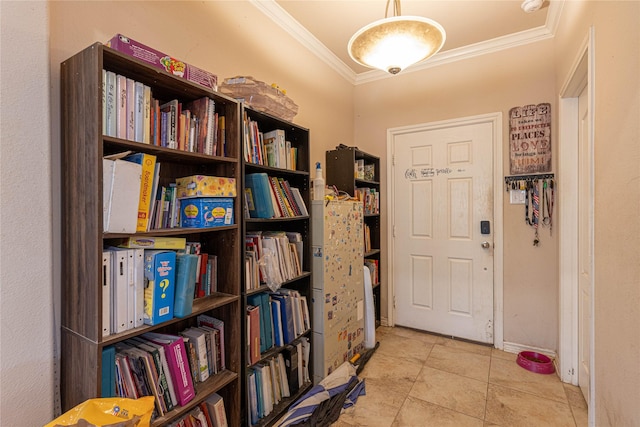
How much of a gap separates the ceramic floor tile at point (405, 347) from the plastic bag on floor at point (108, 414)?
2.10 m

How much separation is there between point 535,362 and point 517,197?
1.34 meters

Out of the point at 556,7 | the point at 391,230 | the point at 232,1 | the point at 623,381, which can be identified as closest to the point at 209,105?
the point at 232,1

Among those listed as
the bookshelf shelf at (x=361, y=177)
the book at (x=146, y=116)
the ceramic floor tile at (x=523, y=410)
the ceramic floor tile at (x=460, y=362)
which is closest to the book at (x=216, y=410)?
the book at (x=146, y=116)

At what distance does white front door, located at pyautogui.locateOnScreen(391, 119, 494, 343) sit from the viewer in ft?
9.12

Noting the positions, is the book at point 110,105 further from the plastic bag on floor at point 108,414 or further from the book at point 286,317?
the book at point 286,317

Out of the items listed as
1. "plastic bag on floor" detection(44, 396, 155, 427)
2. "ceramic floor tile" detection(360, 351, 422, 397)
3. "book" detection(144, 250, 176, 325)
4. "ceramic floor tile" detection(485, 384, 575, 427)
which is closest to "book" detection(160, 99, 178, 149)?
"book" detection(144, 250, 176, 325)

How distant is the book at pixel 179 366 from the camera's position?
1.28 meters

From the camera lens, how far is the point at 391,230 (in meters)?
3.21

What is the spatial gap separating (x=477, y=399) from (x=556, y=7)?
2852 mm

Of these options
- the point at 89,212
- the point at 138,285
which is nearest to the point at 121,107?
the point at 89,212

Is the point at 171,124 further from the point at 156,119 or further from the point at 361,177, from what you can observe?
the point at 361,177

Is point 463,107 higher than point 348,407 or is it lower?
higher

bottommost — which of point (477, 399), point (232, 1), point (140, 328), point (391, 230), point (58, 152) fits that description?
point (477, 399)

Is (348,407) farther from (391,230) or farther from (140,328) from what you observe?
(391,230)
